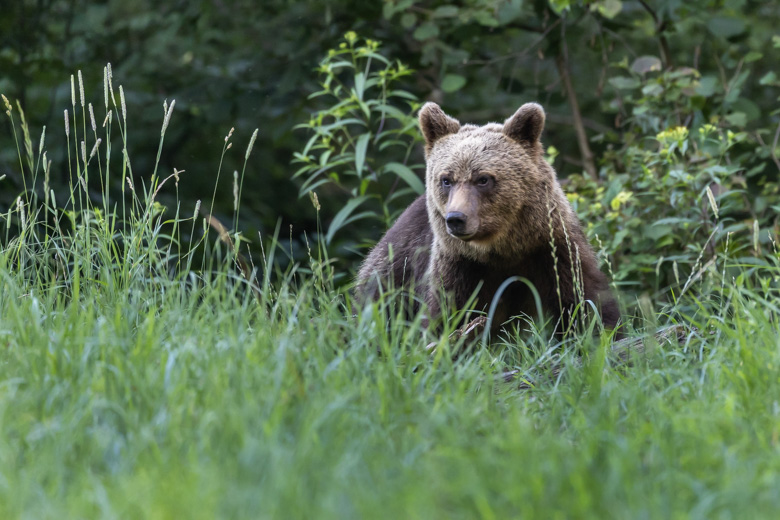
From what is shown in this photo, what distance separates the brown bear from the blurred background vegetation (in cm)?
130

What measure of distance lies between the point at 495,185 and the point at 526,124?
0.42 m

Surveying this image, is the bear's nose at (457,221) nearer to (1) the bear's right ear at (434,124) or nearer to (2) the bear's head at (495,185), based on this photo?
(2) the bear's head at (495,185)

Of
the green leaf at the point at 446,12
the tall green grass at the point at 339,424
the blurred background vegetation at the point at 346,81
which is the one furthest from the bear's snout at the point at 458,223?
the green leaf at the point at 446,12

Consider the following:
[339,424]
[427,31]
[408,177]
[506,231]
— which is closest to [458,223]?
[506,231]

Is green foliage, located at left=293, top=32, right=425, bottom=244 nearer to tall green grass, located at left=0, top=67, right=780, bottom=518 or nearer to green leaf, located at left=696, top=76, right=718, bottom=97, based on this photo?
green leaf, located at left=696, top=76, right=718, bottom=97

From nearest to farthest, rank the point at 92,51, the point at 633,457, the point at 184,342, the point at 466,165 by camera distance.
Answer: the point at 633,457 < the point at 184,342 < the point at 466,165 < the point at 92,51

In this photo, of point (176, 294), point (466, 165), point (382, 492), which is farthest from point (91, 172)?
point (382, 492)

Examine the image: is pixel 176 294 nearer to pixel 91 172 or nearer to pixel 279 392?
pixel 279 392

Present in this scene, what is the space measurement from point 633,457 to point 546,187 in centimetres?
272

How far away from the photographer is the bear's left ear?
15.9 feet

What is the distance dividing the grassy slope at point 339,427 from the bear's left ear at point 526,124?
73.2 inches

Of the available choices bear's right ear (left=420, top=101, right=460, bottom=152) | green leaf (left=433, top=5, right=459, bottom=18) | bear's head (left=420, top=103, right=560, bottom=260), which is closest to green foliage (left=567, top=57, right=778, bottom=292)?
bear's head (left=420, top=103, right=560, bottom=260)

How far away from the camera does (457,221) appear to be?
4438 millimetres

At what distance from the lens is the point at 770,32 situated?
8.38 meters
